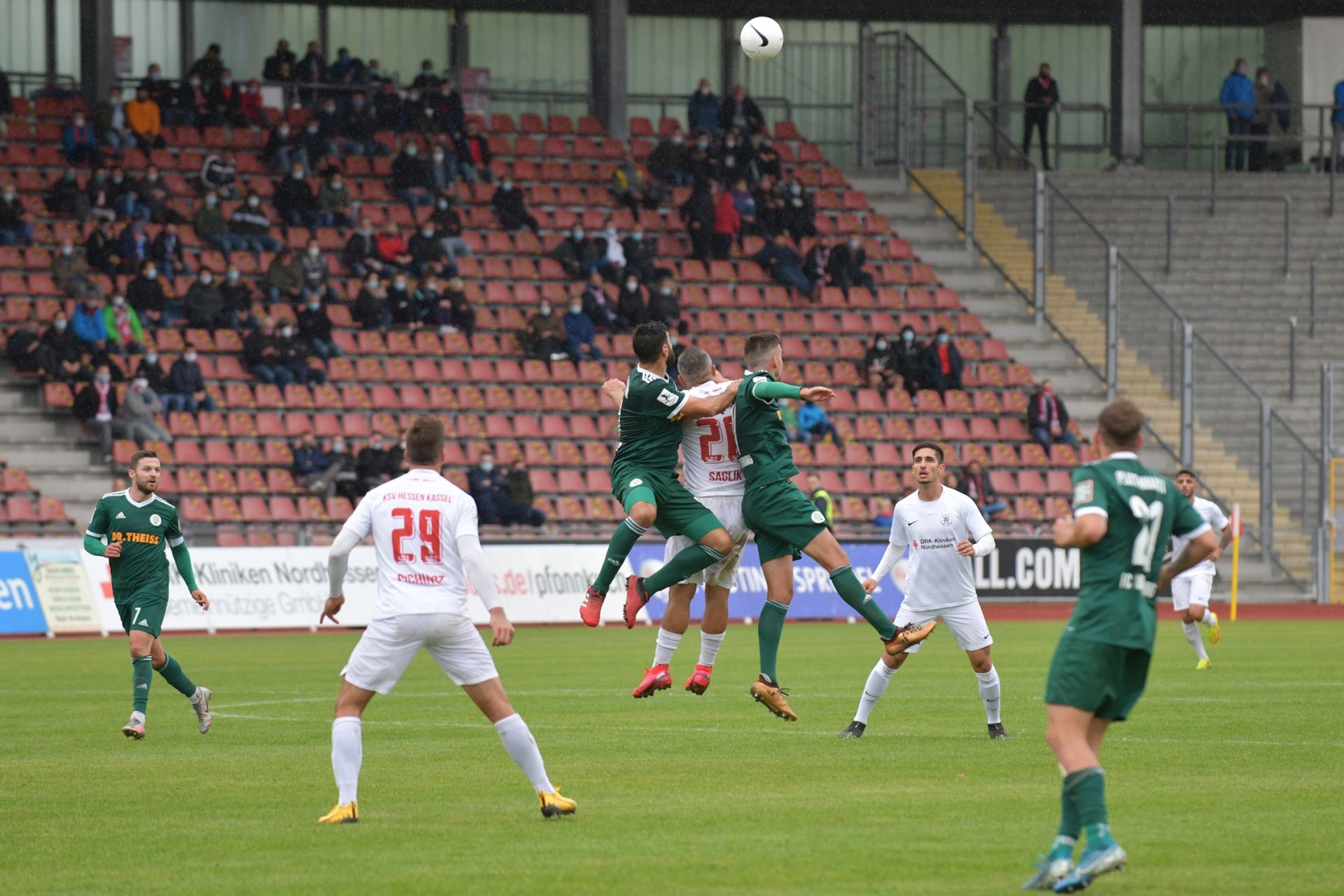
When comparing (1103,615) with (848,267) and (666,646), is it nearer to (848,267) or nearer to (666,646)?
(666,646)

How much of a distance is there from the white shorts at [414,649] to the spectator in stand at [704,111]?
3169 cm

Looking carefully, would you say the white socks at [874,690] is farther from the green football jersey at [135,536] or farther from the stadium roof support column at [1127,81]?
the stadium roof support column at [1127,81]

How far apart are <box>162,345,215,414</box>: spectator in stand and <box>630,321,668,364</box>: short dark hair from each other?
19.7 metres

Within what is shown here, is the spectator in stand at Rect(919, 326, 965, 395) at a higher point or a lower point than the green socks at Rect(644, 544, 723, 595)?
higher

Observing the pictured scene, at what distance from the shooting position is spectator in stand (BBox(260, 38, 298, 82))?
40.0m

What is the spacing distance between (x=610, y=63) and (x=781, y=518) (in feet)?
93.4

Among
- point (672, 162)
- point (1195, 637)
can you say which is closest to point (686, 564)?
point (1195, 637)

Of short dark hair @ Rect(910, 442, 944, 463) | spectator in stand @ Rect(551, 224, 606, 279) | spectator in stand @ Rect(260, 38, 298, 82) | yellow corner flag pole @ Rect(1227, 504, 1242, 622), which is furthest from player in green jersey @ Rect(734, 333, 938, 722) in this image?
spectator in stand @ Rect(260, 38, 298, 82)

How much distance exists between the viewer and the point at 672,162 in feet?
133

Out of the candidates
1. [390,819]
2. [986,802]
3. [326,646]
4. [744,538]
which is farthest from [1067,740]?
[326,646]

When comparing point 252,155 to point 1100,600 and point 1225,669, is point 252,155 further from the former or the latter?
point 1100,600

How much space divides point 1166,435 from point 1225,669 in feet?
57.5

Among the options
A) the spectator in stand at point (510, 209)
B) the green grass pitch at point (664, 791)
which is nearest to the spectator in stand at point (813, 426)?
the spectator in stand at point (510, 209)

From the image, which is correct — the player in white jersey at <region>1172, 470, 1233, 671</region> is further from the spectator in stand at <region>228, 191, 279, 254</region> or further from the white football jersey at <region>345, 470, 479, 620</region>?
the spectator in stand at <region>228, 191, 279, 254</region>
